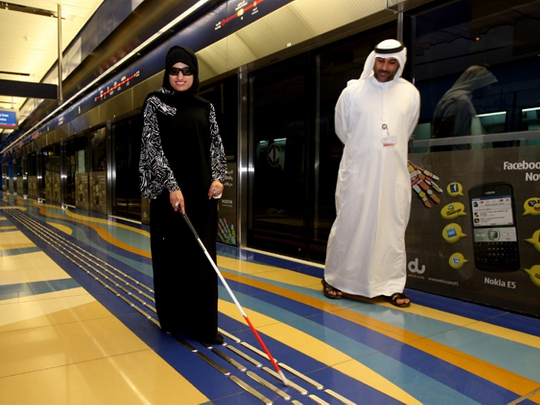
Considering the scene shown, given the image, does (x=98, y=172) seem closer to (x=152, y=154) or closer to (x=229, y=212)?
(x=229, y=212)

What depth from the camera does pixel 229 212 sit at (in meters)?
5.79

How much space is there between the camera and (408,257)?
3.44 m

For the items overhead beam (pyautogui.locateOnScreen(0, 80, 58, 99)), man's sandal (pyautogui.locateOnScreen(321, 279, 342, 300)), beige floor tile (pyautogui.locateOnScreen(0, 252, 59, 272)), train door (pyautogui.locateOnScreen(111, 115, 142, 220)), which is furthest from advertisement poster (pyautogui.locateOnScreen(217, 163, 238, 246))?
overhead beam (pyautogui.locateOnScreen(0, 80, 58, 99))

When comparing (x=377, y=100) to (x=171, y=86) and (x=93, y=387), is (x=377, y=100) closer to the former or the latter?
(x=171, y=86)

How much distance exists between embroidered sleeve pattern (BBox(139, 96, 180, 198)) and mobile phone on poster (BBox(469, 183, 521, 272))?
206cm

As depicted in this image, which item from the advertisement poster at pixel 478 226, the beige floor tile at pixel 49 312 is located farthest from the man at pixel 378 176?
the beige floor tile at pixel 49 312

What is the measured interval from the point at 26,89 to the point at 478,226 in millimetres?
8865

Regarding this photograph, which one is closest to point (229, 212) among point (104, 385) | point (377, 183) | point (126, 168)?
point (377, 183)

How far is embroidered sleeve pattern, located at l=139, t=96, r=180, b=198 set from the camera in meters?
2.27

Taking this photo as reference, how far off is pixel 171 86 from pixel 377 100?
1.45m

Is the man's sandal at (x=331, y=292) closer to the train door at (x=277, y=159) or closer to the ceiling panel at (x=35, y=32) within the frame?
the train door at (x=277, y=159)

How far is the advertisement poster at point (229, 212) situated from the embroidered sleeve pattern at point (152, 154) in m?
3.31

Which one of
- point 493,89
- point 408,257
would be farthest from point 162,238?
point 493,89

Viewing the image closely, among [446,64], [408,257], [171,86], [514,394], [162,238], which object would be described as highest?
[446,64]
